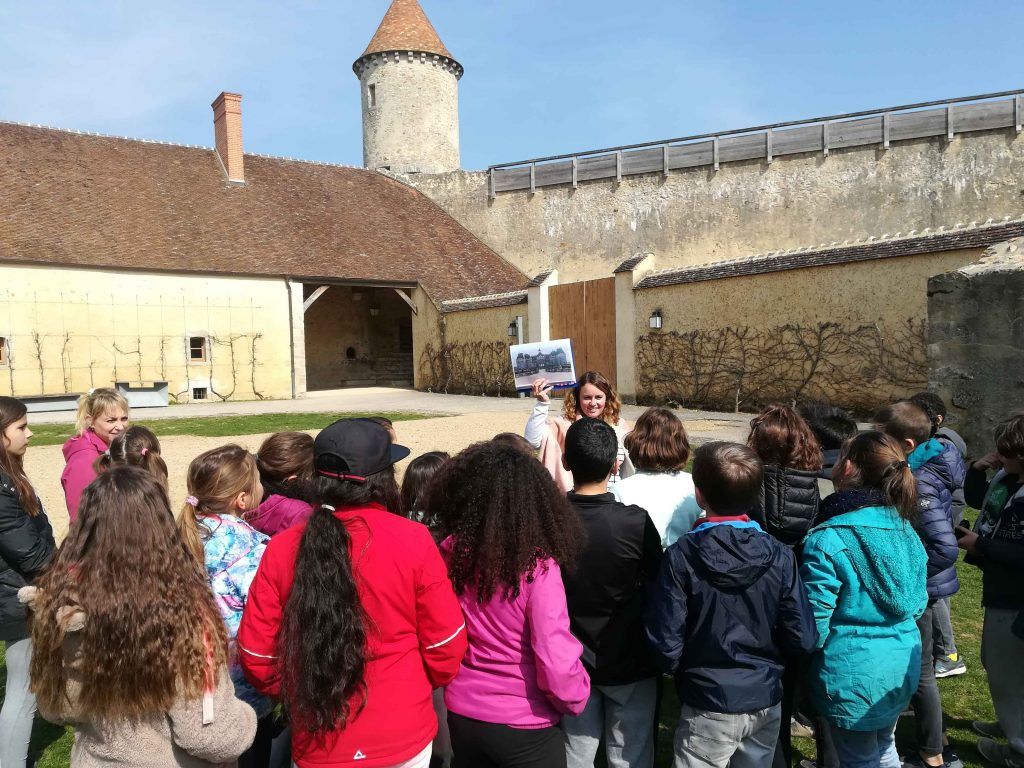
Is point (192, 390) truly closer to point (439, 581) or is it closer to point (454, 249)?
point (454, 249)

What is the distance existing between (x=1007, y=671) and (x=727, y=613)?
1.24 metres

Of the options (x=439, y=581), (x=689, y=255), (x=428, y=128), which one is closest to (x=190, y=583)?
(x=439, y=581)

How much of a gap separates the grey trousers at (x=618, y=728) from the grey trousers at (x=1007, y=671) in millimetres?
1273

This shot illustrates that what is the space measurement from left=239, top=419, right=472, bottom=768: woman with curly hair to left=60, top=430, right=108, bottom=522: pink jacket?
2014 millimetres

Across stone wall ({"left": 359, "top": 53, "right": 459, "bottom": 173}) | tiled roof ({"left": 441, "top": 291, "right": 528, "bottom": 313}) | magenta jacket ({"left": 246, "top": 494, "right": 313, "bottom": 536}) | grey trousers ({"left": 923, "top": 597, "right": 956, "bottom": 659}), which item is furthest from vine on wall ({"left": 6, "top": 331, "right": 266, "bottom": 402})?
grey trousers ({"left": 923, "top": 597, "right": 956, "bottom": 659})

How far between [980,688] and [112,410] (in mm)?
4271

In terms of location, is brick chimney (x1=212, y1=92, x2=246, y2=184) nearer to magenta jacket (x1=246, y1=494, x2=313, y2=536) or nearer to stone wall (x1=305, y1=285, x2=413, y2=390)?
stone wall (x1=305, y1=285, x2=413, y2=390)

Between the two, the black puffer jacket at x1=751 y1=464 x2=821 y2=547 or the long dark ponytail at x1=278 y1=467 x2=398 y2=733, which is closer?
the long dark ponytail at x1=278 y1=467 x2=398 y2=733

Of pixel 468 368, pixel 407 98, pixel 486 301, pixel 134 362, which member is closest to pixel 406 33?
pixel 407 98

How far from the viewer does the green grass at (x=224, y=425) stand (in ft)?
37.8

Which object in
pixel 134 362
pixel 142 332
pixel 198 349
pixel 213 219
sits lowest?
pixel 134 362

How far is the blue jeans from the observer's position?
2.33 meters

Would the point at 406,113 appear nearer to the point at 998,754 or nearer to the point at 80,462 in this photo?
the point at 80,462

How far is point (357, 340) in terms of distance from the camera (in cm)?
2500
